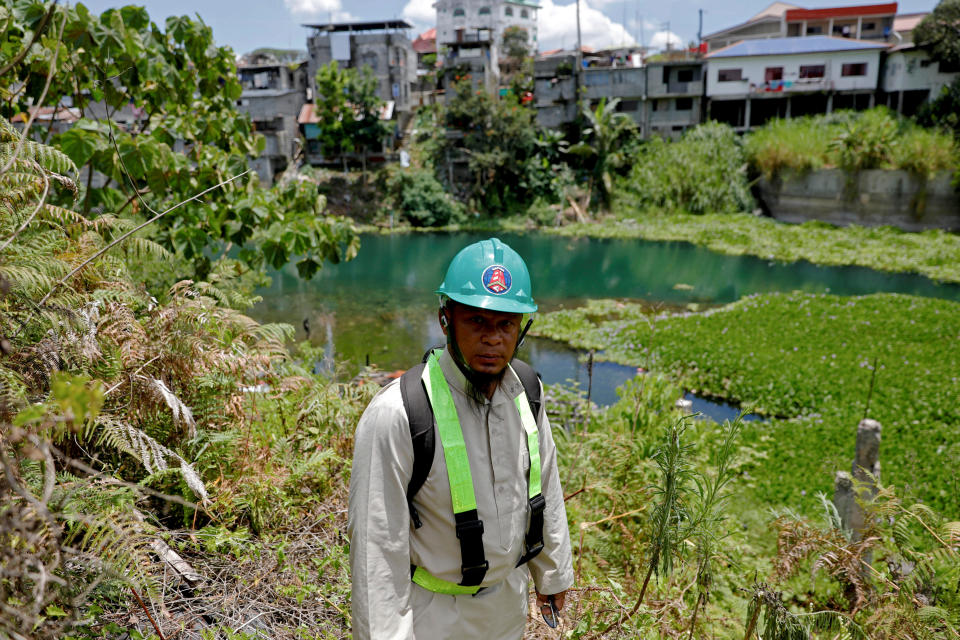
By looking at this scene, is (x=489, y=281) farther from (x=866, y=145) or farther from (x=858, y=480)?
(x=866, y=145)

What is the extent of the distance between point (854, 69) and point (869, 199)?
28.5 ft

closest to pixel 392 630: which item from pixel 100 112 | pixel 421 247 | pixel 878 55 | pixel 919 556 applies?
pixel 919 556

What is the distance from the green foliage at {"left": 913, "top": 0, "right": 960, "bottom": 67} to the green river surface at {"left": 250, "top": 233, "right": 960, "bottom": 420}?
13.1m

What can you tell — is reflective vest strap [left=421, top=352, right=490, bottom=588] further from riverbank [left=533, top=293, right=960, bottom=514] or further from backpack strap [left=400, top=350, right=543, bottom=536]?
riverbank [left=533, top=293, right=960, bottom=514]

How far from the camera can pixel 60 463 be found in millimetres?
2723

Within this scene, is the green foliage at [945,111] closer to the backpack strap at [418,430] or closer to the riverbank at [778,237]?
the riverbank at [778,237]

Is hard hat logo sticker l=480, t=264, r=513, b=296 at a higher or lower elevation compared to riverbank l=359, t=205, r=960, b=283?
higher

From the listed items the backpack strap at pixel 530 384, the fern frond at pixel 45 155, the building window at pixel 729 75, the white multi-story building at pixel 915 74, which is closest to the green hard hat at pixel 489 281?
the backpack strap at pixel 530 384

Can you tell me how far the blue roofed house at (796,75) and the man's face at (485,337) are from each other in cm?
3515

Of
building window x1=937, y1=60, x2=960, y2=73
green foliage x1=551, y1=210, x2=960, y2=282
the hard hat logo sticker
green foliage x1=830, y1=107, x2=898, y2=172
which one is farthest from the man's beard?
building window x1=937, y1=60, x2=960, y2=73

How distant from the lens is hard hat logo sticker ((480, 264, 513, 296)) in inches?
77.0

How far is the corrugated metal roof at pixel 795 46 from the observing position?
30.2m

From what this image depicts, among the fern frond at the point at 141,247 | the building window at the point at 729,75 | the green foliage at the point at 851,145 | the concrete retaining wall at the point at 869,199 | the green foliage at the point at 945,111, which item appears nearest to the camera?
the fern frond at the point at 141,247

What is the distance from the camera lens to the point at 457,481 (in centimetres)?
188
